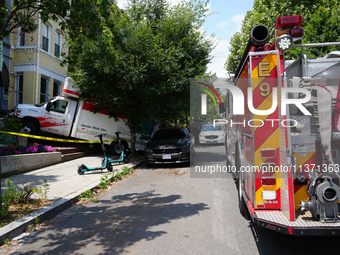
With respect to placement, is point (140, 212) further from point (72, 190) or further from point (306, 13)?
point (306, 13)

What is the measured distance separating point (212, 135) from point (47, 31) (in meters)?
13.5

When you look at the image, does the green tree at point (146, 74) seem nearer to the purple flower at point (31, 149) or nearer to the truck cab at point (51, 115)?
the truck cab at point (51, 115)

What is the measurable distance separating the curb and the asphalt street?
173mm

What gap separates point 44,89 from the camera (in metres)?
18.9

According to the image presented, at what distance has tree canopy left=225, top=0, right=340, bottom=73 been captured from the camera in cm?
1233

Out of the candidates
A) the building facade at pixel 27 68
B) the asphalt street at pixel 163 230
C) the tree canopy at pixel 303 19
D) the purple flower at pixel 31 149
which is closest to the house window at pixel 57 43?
the building facade at pixel 27 68

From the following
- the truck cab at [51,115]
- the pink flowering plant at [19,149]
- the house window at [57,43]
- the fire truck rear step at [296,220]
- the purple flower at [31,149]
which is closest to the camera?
the fire truck rear step at [296,220]

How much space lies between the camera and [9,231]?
14.7 ft

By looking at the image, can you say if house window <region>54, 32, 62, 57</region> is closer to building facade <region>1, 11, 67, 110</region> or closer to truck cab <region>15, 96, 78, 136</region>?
building facade <region>1, 11, 67, 110</region>

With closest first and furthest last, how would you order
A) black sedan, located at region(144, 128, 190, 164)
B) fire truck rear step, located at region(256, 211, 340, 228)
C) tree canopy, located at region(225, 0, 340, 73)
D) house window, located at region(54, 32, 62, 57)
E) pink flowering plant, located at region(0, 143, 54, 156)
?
1. fire truck rear step, located at region(256, 211, 340, 228)
2. pink flowering plant, located at region(0, 143, 54, 156)
3. black sedan, located at region(144, 128, 190, 164)
4. tree canopy, located at region(225, 0, 340, 73)
5. house window, located at region(54, 32, 62, 57)

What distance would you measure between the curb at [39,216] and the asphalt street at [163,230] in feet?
0.57

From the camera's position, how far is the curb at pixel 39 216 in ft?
14.8

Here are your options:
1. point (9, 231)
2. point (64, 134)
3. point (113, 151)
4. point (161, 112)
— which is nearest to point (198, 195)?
point (9, 231)

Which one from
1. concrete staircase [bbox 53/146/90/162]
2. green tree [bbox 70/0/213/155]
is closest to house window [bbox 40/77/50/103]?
concrete staircase [bbox 53/146/90/162]
